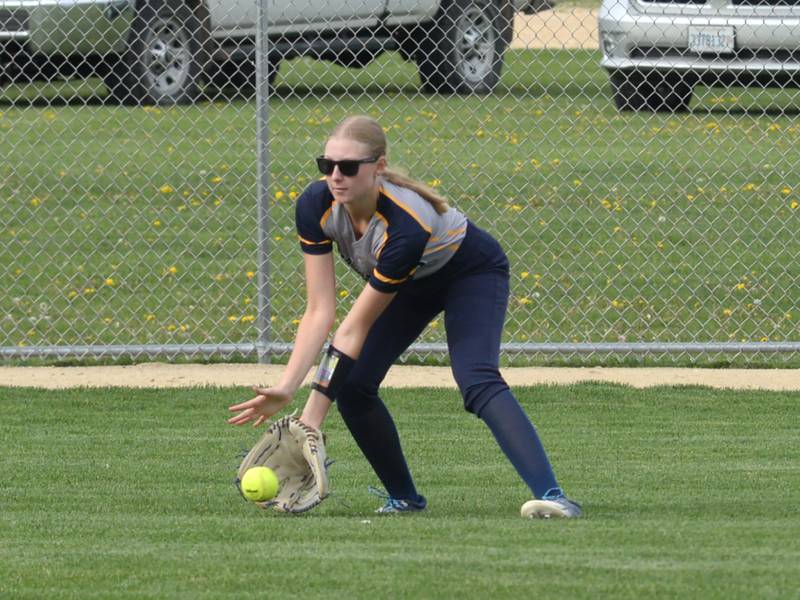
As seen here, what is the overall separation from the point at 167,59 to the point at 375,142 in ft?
21.7

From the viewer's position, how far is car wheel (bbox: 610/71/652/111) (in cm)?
1184

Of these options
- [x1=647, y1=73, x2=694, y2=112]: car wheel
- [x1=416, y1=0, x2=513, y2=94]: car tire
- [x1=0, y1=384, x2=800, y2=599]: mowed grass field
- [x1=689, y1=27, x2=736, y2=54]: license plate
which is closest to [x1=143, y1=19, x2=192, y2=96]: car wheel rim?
[x1=416, y1=0, x2=513, y2=94]: car tire

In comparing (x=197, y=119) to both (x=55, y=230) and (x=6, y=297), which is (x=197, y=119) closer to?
(x=55, y=230)

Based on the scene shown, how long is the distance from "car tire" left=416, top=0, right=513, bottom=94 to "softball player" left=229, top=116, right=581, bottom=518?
5988 mm

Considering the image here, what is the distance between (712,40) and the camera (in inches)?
435

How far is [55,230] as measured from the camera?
11688 mm

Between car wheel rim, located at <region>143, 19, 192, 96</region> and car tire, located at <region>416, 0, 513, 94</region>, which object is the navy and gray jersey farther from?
car wheel rim, located at <region>143, 19, 192, 96</region>

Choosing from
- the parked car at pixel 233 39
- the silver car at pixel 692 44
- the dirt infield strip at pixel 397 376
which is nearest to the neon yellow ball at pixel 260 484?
the dirt infield strip at pixel 397 376

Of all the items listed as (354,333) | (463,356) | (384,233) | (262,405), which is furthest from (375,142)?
(262,405)

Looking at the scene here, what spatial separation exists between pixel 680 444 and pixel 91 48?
5.48 m

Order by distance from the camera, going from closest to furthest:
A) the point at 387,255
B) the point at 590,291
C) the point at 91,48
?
the point at 387,255, the point at 590,291, the point at 91,48

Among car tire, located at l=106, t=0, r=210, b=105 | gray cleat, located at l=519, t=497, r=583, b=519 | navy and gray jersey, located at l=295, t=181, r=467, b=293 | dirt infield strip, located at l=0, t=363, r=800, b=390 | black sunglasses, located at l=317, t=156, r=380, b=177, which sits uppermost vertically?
black sunglasses, located at l=317, t=156, r=380, b=177

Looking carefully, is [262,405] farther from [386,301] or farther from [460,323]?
[460,323]

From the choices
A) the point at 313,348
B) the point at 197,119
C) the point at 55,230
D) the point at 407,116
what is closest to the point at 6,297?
the point at 55,230
